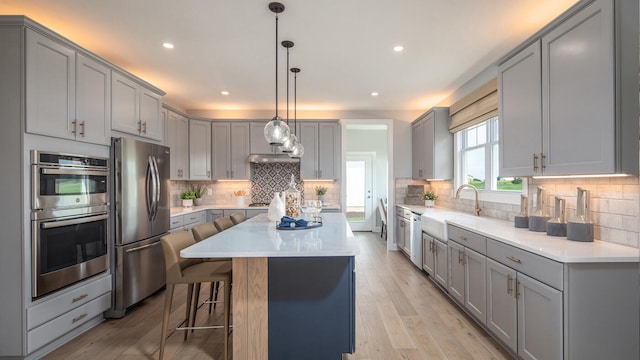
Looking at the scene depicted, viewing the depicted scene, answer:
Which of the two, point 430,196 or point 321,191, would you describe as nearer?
point 430,196

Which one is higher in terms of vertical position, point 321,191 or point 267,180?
point 267,180

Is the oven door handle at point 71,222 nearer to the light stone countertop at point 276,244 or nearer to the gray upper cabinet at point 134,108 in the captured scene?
the gray upper cabinet at point 134,108

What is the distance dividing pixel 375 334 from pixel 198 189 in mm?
4107

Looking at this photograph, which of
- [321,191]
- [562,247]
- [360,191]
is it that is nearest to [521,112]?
[562,247]

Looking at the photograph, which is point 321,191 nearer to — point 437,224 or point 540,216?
point 437,224

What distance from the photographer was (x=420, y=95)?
15.8 feet

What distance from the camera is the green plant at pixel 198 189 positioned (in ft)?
17.0

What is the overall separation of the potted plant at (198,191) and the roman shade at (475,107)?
14.2 ft

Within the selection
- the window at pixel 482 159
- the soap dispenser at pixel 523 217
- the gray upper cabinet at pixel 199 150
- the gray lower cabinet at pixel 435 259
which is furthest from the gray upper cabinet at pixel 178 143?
the soap dispenser at pixel 523 217

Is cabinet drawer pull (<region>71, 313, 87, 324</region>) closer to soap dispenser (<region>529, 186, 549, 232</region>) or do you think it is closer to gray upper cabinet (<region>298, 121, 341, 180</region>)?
gray upper cabinet (<region>298, 121, 341, 180</region>)

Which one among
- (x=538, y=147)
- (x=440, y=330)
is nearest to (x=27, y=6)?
(x=538, y=147)

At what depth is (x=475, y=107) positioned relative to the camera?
12.4 feet

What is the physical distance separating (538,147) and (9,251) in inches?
153

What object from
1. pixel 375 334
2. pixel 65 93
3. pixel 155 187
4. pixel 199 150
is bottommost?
pixel 375 334
